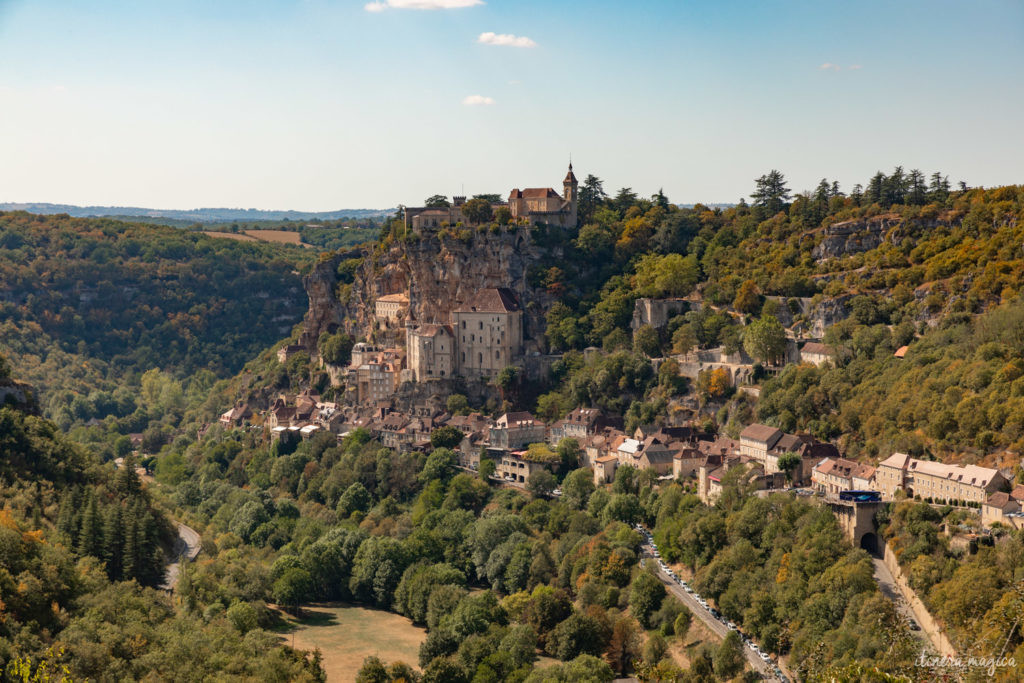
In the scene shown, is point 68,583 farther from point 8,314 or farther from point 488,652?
point 8,314

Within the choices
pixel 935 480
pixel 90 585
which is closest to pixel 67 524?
pixel 90 585

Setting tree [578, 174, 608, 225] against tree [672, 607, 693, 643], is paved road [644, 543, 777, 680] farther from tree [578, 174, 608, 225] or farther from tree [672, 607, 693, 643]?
tree [578, 174, 608, 225]

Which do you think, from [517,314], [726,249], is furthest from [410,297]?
[726,249]

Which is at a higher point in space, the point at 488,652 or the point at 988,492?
the point at 988,492

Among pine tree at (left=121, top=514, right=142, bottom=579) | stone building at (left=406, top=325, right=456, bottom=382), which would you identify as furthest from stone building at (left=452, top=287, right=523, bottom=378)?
pine tree at (left=121, top=514, right=142, bottom=579)

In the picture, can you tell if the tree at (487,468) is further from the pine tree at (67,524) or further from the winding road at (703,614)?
the pine tree at (67,524)
